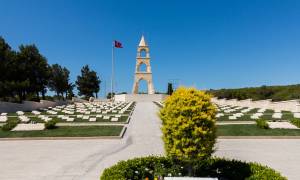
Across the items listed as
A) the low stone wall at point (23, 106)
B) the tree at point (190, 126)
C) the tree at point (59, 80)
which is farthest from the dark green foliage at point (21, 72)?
the tree at point (190, 126)

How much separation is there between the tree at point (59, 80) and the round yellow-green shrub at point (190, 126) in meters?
88.3

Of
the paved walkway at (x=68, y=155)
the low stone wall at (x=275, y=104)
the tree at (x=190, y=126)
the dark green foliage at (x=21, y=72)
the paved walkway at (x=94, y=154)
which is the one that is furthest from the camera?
the dark green foliage at (x=21, y=72)

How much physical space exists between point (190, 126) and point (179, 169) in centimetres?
191

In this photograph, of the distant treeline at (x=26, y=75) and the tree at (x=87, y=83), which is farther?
the tree at (x=87, y=83)

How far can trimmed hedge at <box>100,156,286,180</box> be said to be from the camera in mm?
8594

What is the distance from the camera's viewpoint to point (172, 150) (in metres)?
8.52

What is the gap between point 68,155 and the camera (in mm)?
14023

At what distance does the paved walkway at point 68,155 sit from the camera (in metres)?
10.7

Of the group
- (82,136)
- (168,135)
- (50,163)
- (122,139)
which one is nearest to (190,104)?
(168,135)

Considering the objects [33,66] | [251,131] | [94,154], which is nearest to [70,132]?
[94,154]

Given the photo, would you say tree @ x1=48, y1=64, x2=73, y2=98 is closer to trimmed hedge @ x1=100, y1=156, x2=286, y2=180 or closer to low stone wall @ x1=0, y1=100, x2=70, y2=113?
low stone wall @ x1=0, y1=100, x2=70, y2=113

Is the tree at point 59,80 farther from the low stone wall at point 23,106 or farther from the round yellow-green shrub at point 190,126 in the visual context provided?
the round yellow-green shrub at point 190,126

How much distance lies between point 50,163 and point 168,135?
5.80 meters

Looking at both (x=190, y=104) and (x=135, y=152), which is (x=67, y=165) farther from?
(x=190, y=104)
